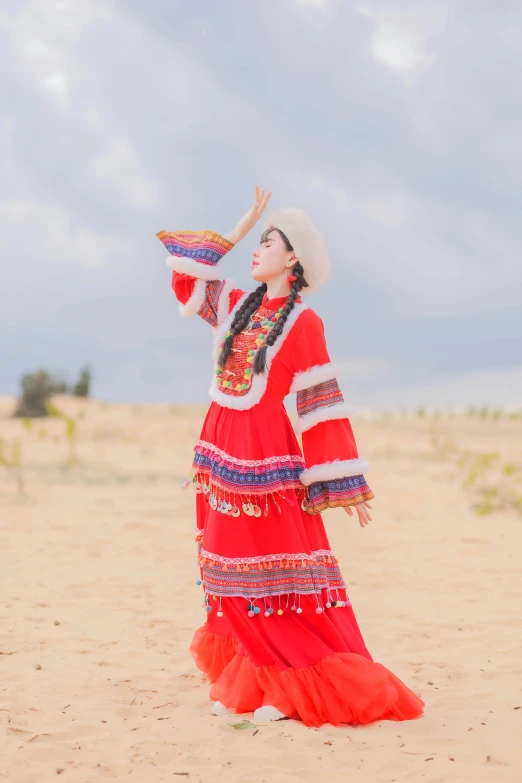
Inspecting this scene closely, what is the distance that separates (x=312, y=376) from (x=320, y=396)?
0.34ft

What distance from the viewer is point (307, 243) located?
3900 millimetres

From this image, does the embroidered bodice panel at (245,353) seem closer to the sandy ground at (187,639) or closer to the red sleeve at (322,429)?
the red sleeve at (322,429)

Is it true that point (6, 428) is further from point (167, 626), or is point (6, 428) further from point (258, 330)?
point (258, 330)

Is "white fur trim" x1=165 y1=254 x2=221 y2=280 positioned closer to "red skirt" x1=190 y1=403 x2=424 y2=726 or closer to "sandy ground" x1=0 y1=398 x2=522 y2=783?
"red skirt" x1=190 y1=403 x2=424 y2=726

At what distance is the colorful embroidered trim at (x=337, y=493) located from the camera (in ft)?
12.3

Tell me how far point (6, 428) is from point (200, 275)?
59.1 feet

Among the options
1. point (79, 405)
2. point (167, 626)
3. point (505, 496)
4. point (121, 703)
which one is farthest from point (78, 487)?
point (79, 405)

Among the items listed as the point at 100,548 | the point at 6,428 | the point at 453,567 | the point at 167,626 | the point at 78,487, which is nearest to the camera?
the point at 167,626

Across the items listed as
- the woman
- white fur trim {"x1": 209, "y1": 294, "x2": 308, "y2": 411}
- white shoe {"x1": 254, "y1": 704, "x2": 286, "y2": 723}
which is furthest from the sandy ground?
white fur trim {"x1": 209, "y1": 294, "x2": 308, "y2": 411}

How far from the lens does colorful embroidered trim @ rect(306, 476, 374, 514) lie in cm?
376

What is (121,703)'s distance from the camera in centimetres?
422

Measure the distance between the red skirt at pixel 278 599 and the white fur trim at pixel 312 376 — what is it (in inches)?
6.2

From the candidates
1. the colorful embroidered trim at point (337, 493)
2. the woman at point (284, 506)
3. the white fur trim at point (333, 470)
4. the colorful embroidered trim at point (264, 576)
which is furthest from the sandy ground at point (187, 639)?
the white fur trim at point (333, 470)

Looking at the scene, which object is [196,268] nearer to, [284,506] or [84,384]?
[284,506]
